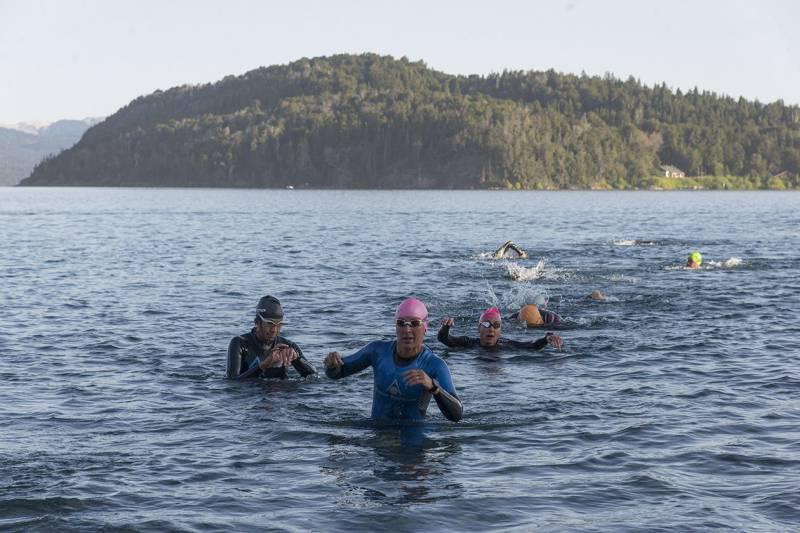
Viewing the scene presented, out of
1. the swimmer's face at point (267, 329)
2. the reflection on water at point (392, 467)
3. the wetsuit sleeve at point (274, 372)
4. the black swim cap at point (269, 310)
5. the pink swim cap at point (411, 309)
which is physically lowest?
the reflection on water at point (392, 467)

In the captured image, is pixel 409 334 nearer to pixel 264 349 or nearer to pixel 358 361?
pixel 358 361

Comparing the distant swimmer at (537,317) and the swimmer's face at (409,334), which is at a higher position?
the swimmer's face at (409,334)

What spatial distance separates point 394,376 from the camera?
13.1 metres

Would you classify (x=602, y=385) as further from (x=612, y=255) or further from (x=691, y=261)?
(x=612, y=255)

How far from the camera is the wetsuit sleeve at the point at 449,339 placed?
20.0 meters

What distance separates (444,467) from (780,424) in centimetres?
528

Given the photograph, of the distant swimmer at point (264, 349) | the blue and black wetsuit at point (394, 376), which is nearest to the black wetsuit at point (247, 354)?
the distant swimmer at point (264, 349)

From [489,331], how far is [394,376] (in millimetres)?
7088

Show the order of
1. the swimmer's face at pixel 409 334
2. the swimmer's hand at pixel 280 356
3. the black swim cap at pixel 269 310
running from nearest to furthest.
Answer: the swimmer's face at pixel 409 334
the swimmer's hand at pixel 280 356
the black swim cap at pixel 269 310

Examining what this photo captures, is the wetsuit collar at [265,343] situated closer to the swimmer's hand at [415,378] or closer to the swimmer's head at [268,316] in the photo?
the swimmer's head at [268,316]

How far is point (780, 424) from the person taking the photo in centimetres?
1420

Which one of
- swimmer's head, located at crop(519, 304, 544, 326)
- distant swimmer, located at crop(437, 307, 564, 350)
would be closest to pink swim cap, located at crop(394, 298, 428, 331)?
distant swimmer, located at crop(437, 307, 564, 350)

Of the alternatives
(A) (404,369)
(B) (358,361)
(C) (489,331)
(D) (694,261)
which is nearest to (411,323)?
(A) (404,369)

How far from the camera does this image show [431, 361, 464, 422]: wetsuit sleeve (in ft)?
39.6
